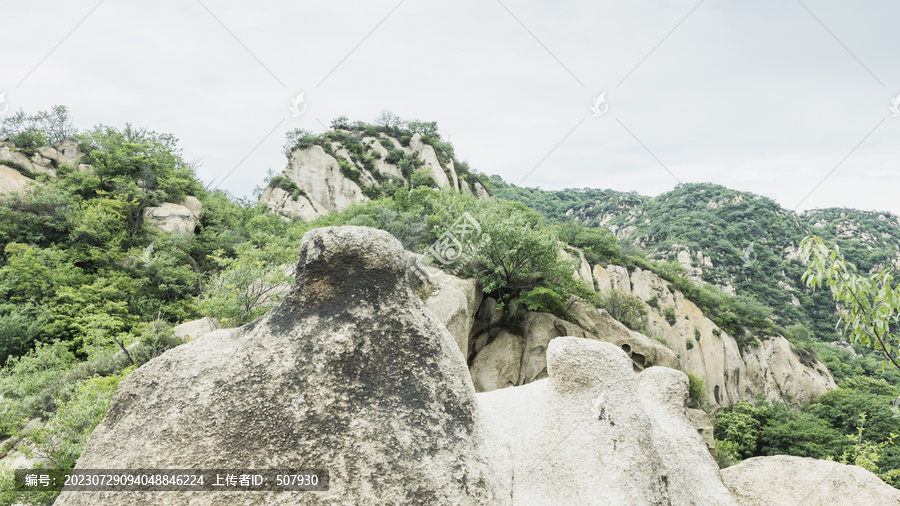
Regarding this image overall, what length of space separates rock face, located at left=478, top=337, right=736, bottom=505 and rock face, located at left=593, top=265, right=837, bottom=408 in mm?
28177

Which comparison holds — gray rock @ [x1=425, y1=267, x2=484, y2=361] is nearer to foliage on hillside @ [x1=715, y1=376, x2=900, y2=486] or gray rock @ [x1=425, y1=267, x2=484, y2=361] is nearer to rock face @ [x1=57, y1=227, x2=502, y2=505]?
rock face @ [x1=57, y1=227, x2=502, y2=505]

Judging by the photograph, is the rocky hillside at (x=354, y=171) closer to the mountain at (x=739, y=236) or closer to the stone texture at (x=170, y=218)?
the stone texture at (x=170, y=218)

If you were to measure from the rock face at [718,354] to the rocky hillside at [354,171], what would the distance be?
22.2m

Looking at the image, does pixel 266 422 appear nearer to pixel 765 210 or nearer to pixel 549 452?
pixel 549 452

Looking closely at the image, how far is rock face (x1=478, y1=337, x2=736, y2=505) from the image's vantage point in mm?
4363

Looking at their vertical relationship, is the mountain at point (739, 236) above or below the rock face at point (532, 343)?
above

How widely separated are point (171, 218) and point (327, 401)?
29152mm

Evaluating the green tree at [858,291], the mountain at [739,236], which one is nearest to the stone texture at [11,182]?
the green tree at [858,291]

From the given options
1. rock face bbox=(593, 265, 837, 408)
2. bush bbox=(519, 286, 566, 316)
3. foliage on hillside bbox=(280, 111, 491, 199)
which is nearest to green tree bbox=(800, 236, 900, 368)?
bush bbox=(519, 286, 566, 316)

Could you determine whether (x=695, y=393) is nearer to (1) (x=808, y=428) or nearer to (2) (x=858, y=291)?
(1) (x=808, y=428)

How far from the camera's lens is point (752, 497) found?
589 centimetres

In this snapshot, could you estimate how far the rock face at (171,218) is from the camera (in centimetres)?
2669

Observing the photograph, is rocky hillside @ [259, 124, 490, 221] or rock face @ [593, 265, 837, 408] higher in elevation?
rocky hillside @ [259, 124, 490, 221]

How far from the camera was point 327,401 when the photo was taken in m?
4.05
